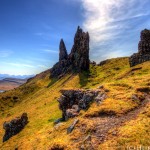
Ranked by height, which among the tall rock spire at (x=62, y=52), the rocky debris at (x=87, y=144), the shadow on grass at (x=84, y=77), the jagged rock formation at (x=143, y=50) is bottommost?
the rocky debris at (x=87, y=144)

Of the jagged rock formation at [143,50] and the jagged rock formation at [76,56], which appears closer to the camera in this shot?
the jagged rock formation at [143,50]

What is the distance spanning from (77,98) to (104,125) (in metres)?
14.0

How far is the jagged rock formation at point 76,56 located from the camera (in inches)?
5143

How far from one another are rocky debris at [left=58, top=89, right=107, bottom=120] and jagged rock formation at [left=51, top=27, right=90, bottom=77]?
86299 millimetres

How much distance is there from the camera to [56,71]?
168m

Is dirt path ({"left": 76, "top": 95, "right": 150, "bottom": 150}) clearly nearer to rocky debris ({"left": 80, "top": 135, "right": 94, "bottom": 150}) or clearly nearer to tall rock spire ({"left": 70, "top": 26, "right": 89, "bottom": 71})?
rocky debris ({"left": 80, "top": 135, "right": 94, "bottom": 150})

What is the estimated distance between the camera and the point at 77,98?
42.0 m

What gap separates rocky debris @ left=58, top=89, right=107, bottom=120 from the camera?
3709 centimetres

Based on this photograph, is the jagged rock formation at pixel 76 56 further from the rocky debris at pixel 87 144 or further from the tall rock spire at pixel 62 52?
the rocky debris at pixel 87 144

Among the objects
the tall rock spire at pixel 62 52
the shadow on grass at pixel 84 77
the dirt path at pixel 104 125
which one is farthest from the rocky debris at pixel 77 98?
the tall rock spire at pixel 62 52

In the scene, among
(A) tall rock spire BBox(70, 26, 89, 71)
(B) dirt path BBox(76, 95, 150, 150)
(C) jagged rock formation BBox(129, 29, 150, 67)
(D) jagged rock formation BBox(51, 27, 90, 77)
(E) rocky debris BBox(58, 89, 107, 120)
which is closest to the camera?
(B) dirt path BBox(76, 95, 150, 150)

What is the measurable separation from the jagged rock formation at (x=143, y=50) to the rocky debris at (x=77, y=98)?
2219 inches

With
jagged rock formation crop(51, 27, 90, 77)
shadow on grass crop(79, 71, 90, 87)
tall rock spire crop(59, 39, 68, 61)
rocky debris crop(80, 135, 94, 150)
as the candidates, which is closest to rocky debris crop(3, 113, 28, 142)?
rocky debris crop(80, 135, 94, 150)

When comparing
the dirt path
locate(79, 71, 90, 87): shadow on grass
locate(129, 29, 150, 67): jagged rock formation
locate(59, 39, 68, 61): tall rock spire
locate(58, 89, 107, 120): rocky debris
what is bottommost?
the dirt path
